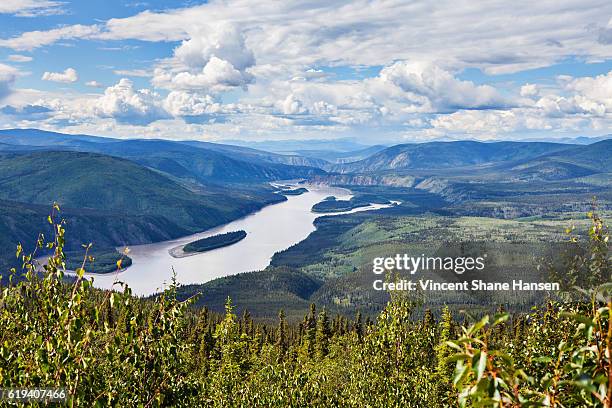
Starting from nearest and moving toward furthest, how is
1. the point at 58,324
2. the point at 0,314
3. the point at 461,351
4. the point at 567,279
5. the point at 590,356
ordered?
the point at 461,351, the point at 590,356, the point at 58,324, the point at 0,314, the point at 567,279

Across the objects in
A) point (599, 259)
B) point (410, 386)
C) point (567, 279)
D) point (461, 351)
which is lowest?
point (410, 386)

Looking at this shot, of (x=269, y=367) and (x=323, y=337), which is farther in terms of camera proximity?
(x=323, y=337)

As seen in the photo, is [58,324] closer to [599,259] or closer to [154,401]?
[154,401]

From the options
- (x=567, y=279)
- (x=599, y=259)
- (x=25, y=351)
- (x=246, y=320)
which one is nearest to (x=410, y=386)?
(x=567, y=279)

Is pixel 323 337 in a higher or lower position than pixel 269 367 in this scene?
lower

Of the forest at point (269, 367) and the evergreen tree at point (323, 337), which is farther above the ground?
the forest at point (269, 367)

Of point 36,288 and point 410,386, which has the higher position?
point 36,288

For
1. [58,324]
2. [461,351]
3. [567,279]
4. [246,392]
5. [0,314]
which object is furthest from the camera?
[246,392]

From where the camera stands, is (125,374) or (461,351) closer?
(461,351)

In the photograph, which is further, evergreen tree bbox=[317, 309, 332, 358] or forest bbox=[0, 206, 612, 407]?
evergreen tree bbox=[317, 309, 332, 358]

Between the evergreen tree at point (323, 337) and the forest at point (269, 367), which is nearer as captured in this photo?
the forest at point (269, 367)

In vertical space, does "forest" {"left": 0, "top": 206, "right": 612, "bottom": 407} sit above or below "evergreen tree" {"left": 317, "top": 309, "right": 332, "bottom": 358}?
above
